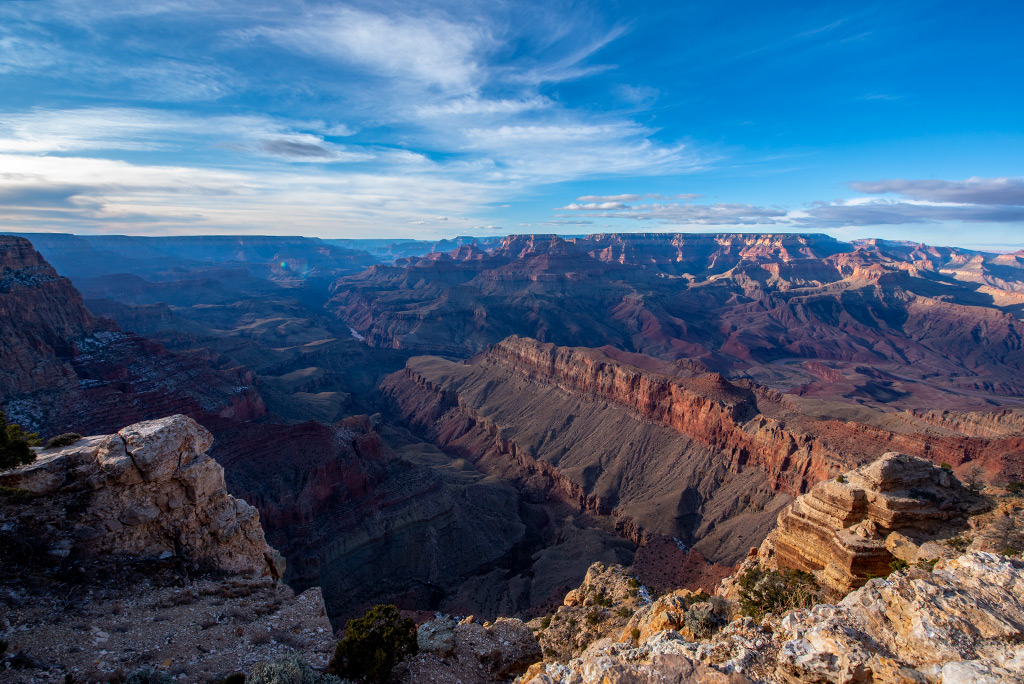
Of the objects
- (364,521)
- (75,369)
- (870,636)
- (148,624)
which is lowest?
(364,521)

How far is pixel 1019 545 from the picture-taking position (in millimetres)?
18578

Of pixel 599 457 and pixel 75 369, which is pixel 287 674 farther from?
pixel 75 369

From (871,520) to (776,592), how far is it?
22.7 feet

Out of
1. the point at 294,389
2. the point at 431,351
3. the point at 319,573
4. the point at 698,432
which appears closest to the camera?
the point at 319,573

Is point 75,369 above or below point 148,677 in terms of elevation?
above

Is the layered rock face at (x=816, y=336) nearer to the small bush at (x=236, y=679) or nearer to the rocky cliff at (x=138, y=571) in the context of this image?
the rocky cliff at (x=138, y=571)

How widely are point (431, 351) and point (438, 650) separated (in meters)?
134

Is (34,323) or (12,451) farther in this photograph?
(34,323)

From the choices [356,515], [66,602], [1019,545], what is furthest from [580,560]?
[66,602]

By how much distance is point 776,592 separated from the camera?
22.5 m

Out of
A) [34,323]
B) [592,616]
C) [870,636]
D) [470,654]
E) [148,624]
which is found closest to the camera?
[870,636]

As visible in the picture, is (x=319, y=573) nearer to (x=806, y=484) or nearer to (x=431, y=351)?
(x=806, y=484)

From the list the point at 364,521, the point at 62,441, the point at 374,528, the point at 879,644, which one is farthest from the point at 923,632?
the point at 364,521

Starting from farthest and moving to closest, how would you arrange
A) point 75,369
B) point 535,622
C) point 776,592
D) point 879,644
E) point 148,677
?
1. point 75,369
2. point 535,622
3. point 776,592
4. point 148,677
5. point 879,644
